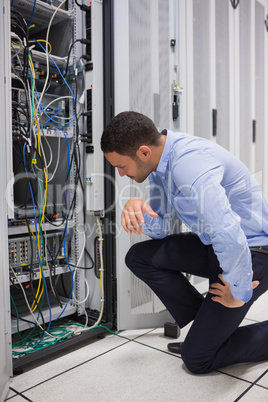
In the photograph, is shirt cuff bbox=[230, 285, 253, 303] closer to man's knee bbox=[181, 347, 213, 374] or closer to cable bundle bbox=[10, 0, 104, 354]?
man's knee bbox=[181, 347, 213, 374]

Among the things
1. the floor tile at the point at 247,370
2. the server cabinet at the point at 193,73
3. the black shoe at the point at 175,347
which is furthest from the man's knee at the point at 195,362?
the server cabinet at the point at 193,73

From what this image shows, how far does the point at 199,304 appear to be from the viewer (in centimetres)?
174

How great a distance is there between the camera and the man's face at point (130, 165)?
1454mm

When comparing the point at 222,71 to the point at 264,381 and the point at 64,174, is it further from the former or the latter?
the point at 264,381

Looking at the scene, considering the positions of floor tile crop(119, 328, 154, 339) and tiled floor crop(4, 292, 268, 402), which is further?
Result: floor tile crop(119, 328, 154, 339)

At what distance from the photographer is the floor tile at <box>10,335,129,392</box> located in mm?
1599

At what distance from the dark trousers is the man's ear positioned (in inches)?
20.1

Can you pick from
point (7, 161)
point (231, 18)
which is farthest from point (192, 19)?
point (7, 161)

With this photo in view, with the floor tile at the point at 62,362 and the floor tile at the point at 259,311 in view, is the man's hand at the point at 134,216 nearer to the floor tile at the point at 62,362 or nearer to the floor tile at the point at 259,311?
the floor tile at the point at 62,362

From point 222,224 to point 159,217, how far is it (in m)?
0.59

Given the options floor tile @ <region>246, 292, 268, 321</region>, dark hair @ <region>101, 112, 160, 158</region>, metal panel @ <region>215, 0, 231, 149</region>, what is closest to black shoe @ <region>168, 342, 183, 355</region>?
floor tile @ <region>246, 292, 268, 321</region>

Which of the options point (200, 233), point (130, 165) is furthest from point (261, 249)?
point (130, 165)

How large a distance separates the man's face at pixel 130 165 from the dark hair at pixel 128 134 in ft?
0.07

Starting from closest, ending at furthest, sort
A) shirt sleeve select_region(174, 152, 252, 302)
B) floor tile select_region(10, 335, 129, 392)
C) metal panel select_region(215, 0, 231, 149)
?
shirt sleeve select_region(174, 152, 252, 302), floor tile select_region(10, 335, 129, 392), metal panel select_region(215, 0, 231, 149)
